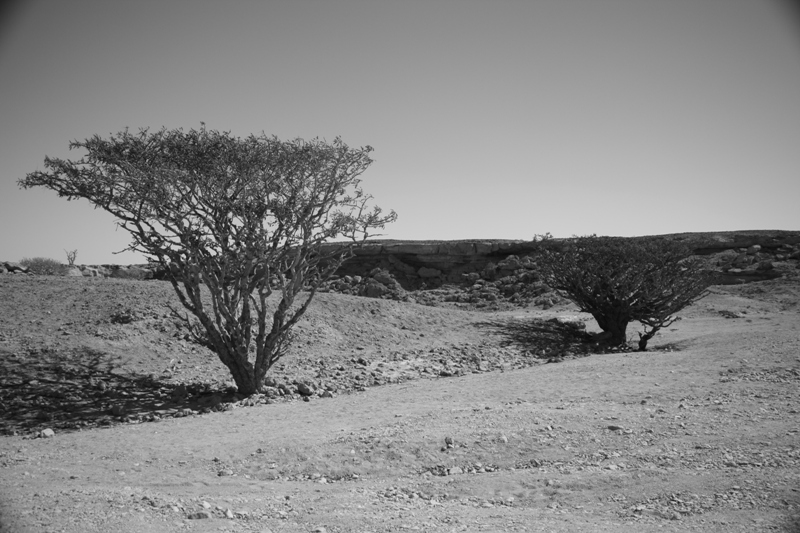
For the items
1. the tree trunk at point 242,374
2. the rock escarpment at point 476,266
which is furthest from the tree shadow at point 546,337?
the tree trunk at point 242,374

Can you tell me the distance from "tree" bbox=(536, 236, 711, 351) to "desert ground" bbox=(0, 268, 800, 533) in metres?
1.21

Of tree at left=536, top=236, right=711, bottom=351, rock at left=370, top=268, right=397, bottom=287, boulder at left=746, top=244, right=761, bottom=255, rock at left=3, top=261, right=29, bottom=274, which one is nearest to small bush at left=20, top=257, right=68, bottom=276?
rock at left=3, top=261, right=29, bottom=274

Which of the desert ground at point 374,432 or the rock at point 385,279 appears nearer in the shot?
the desert ground at point 374,432

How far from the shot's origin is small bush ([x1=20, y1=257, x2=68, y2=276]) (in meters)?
22.0

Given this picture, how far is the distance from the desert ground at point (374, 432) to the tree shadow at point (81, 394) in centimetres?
4

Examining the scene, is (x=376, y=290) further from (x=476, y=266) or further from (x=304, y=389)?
(x=304, y=389)

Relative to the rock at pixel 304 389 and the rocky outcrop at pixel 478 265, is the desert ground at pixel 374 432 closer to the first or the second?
the rock at pixel 304 389

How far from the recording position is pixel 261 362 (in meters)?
9.27

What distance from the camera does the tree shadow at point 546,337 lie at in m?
13.8

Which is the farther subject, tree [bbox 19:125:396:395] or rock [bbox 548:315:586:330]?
rock [bbox 548:315:586:330]

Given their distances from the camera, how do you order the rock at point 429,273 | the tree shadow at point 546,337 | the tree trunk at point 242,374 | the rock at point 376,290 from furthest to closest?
1. the rock at point 429,273
2. the rock at point 376,290
3. the tree shadow at point 546,337
4. the tree trunk at point 242,374

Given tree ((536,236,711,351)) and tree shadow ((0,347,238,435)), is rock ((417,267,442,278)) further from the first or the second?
tree shadow ((0,347,238,435))

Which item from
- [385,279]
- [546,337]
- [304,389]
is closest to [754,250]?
[385,279]

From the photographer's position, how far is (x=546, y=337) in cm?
1492
